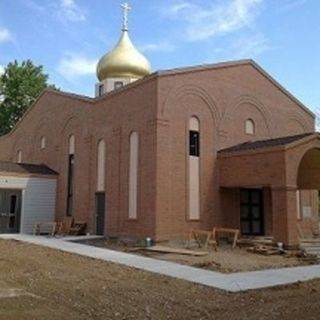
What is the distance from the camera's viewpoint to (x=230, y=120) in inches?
1004

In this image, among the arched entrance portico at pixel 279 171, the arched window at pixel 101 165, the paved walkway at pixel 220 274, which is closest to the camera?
the paved walkway at pixel 220 274

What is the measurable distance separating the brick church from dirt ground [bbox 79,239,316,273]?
6.38 ft

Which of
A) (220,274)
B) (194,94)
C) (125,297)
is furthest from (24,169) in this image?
(125,297)

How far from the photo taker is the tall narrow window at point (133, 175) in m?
23.4

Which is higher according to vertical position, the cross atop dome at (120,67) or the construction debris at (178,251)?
the cross atop dome at (120,67)

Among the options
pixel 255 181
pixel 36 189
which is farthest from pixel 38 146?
pixel 255 181

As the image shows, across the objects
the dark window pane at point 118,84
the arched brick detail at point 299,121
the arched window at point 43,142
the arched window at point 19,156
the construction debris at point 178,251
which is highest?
the dark window pane at point 118,84

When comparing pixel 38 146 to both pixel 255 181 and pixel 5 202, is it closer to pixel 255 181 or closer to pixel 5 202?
pixel 5 202

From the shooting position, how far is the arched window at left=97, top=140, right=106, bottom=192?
1034 inches

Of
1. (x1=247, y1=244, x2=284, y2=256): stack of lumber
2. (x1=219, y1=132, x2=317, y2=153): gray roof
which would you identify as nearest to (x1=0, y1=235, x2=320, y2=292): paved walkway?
(x1=247, y1=244, x2=284, y2=256): stack of lumber

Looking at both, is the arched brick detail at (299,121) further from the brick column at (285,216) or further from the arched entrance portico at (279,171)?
the brick column at (285,216)

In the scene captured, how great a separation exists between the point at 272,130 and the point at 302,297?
1748 centimetres

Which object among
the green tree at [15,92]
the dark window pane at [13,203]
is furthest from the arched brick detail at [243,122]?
the green tree at [15,92]

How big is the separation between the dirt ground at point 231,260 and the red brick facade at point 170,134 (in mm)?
2022
